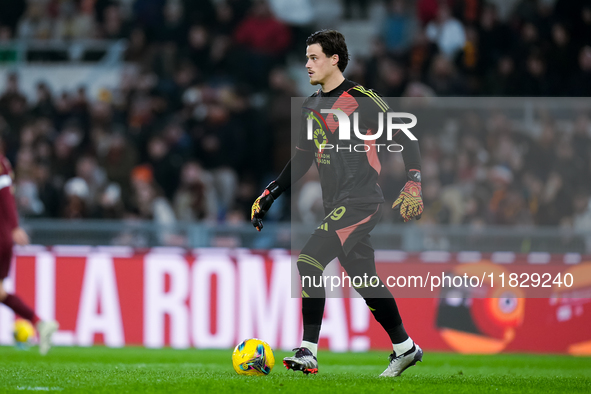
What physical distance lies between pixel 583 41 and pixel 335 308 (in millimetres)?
6039

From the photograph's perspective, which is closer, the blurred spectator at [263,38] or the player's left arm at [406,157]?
the player's left arm at [406,157]

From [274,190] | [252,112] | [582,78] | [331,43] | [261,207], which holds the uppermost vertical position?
[582,78]

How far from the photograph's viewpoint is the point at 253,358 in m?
5.66

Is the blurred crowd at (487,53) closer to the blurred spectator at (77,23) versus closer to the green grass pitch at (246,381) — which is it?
the green grass pitch at (246,381)

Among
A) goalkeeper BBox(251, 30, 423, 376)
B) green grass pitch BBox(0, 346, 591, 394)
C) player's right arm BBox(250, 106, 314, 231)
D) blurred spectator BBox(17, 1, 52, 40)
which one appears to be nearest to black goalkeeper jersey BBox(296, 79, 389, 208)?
goalkeeper BBox(251, 30, 423, 376)

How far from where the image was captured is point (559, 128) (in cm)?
1002

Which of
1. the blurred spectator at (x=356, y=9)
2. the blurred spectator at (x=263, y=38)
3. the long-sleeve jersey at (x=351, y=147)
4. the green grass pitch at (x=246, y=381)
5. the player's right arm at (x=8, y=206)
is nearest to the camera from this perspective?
the green grass pitch at (x=246, y=381)

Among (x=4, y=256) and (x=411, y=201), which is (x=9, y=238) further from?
(x=411, y=201)

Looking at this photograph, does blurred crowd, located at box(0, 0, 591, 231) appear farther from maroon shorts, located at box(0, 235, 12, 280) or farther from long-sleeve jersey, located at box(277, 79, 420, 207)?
long-sleeve jersey, located at box(277, 79, 420, 207)

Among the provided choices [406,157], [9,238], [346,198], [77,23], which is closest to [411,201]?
[406,157]

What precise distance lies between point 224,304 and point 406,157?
511 centimetres

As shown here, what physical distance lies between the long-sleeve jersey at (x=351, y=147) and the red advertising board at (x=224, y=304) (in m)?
4.36

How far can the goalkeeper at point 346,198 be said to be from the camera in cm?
554

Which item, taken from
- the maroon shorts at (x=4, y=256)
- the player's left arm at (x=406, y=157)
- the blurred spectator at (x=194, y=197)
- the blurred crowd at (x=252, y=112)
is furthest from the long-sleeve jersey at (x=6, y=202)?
the player's left arm at (x=406, y=157)
